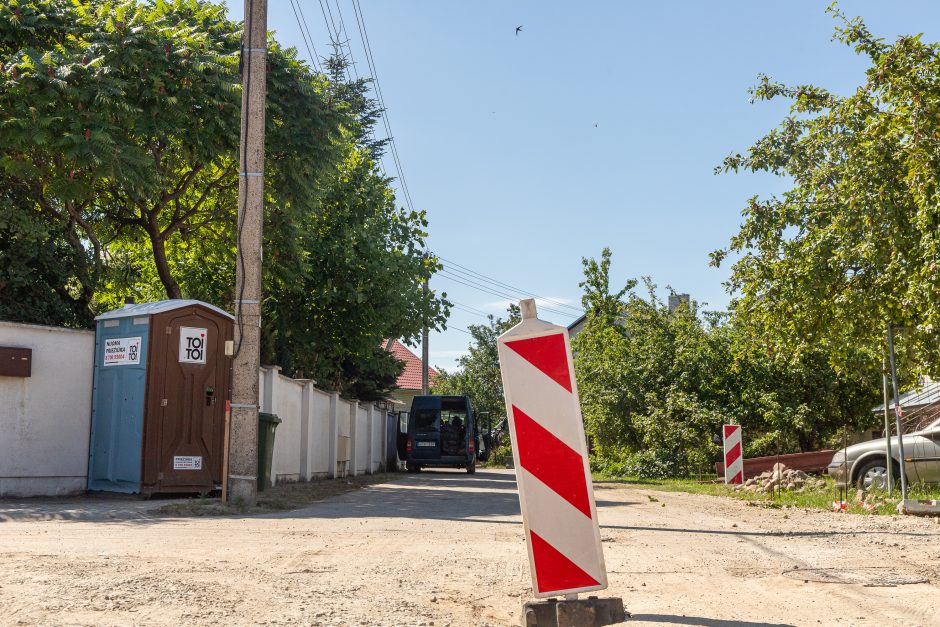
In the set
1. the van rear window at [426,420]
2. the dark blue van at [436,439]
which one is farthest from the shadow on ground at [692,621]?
the van rear window at [426,420]

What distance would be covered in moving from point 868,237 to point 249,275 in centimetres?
847

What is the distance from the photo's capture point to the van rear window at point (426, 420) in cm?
3234

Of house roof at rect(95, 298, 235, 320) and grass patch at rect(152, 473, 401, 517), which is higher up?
house roof at rect(95, 298, 235, 320)

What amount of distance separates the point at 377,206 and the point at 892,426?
46.8ft

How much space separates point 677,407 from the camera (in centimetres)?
2570

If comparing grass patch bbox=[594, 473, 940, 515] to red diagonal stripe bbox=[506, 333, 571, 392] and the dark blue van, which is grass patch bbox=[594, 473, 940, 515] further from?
the dark blue van

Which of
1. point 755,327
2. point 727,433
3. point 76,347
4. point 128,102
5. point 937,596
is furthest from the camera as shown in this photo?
point 727,433

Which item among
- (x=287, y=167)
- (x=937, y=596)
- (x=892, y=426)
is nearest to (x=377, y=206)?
(x=287, y=167)

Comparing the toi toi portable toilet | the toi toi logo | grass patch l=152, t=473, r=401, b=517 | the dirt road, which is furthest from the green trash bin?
the dirt road

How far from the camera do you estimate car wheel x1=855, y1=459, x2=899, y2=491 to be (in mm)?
14383

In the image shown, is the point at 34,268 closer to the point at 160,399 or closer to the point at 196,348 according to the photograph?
the point at 196,348

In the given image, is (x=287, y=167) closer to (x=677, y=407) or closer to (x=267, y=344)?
(x=267, y=344)

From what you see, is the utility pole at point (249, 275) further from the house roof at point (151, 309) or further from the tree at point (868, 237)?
the tree at point (868, 237)

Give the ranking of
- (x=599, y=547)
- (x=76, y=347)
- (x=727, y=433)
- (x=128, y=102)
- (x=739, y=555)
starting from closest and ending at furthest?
(x=599, y=547) < (x=739, y=555) < (x=76, y=347) < (x=128, y=102) < (x=727, y=433)
